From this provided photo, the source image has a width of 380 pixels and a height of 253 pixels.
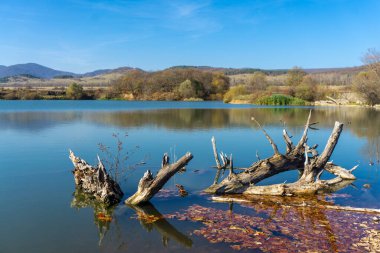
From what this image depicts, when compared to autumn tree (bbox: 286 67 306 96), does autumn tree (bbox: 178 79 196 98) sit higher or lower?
lower

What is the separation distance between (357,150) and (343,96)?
177 feet

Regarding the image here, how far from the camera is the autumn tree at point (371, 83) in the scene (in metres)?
53.0

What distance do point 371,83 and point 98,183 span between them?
2019 inches

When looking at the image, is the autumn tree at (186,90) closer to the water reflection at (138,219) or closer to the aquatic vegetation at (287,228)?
the water reflection at (138,219)

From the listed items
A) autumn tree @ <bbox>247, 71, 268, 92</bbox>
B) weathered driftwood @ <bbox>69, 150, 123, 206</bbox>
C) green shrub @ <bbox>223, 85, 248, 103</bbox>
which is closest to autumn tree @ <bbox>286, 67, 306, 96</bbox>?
autumn tree @ <bbox>247, 71, 268, 92</bbox>

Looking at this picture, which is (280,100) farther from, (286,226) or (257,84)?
(286,226)

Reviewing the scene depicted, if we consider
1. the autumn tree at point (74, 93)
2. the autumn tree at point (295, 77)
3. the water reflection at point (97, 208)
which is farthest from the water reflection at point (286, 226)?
the autumn tree at point (74, 93)

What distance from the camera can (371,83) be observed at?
5278 cm

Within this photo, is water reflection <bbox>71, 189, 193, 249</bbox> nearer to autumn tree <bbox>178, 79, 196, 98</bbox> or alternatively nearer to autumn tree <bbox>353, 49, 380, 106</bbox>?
autumn tree <bbox>353, 49, 380, 106</bbox>

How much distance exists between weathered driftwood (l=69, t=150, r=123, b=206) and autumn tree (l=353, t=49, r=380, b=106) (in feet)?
163

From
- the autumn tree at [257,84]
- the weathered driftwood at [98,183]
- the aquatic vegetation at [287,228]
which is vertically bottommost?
the aquatic vegetation at [287,228]

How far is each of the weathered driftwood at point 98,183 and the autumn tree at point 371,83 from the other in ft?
163

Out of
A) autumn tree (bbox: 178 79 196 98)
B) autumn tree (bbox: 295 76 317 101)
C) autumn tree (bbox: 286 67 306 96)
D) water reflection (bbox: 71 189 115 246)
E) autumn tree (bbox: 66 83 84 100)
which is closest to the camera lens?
water reflection (bbox: 71 189 115 246)

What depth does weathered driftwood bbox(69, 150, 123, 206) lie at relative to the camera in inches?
379
